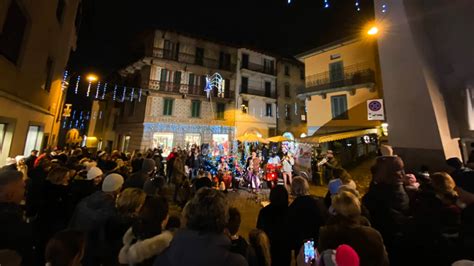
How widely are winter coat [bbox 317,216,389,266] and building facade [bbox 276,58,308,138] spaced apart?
23.8 meters

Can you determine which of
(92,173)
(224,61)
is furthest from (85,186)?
(224,61)

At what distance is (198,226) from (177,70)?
69.6ft

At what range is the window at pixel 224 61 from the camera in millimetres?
22969

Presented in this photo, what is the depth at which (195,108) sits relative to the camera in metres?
21.2

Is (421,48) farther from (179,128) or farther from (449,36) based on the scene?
(179,128)

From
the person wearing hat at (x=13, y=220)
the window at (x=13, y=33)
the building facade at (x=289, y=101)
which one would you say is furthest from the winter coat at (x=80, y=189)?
the building facade at (x=289, y=101)

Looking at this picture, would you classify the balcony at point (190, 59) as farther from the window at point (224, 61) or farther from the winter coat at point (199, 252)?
the winter coat at point (199, 252)

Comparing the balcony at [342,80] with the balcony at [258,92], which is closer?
the balcony at [342,80]

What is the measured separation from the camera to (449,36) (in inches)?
207

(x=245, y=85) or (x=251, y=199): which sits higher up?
(x=245, y=85)

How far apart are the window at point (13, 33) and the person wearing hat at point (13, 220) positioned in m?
4.64

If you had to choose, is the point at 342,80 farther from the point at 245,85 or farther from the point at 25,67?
the point at 25,67

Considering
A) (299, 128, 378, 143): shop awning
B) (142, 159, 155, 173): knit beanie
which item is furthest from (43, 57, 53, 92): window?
(299, 128, 378, 143): shop awning

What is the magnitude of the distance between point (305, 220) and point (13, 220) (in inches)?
116
